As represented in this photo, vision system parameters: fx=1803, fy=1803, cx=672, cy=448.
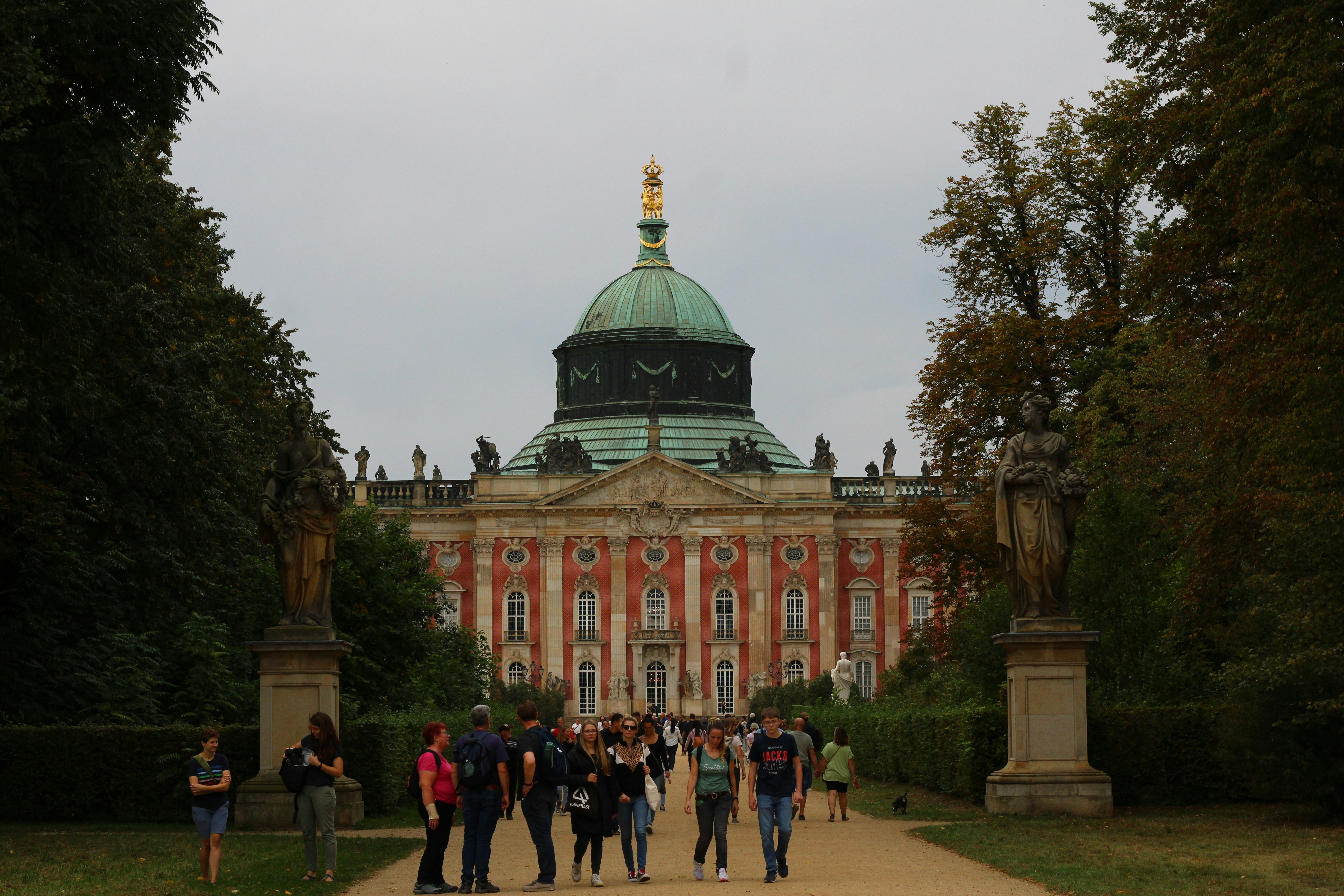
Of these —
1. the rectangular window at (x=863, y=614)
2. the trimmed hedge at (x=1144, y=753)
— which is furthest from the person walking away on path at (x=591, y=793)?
the rectangular window at (x=863, y=614)

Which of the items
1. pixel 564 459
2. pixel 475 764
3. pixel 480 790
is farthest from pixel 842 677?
pixel 564 459

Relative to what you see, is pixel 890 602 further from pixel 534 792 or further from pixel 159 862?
pixel 534 792

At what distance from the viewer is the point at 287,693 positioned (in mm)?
20328

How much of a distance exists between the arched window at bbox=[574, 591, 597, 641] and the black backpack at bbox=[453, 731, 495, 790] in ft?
226

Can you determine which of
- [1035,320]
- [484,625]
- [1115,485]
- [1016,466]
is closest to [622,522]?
[484,625]

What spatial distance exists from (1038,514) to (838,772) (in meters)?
5.70

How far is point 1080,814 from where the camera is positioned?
2005 centimetres

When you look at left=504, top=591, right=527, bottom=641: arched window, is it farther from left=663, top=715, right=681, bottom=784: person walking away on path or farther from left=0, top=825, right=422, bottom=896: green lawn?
left=0, top=825, right=422, bottom=896: green lawn

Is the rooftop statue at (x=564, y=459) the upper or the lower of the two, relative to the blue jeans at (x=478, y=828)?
upper

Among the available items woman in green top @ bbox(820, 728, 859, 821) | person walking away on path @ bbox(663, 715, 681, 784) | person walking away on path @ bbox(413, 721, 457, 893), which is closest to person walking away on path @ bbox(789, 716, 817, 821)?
woman in green top @ bbox(820, 728, 859, 821)

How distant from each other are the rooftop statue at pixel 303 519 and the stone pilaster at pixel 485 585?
63115 mm

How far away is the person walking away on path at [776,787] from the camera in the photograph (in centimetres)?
1591

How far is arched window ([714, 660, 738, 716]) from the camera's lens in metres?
83.8

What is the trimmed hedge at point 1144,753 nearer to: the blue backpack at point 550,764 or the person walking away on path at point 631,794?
the person walking away on path at point 631,794
